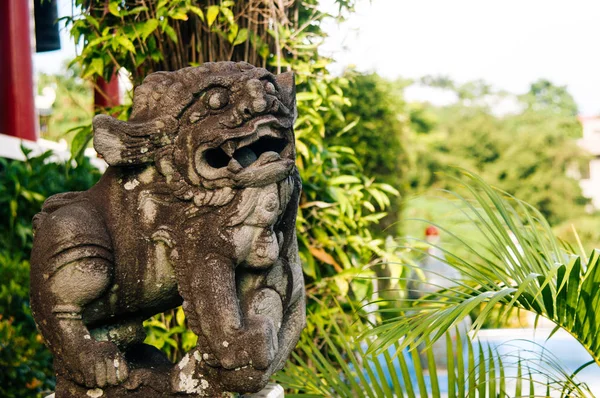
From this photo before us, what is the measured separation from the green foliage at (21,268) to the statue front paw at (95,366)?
1.49m

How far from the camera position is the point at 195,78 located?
7.77ft

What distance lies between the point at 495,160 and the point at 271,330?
20.2m

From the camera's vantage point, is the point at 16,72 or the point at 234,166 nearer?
the point at 234,166

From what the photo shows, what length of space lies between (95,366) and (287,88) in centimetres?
99

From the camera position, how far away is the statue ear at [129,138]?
2.30m

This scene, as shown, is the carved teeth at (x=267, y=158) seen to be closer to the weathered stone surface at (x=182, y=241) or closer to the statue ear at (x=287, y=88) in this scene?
the weathered stone surface at (x=182, y=241)

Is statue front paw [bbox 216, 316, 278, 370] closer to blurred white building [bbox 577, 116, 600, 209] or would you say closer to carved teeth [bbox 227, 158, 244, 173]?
carved teeth [bbox 227, 158, 244, 173]

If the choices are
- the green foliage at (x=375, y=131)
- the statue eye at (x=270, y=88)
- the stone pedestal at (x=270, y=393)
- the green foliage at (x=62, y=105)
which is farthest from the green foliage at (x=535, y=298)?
the green foliage at (x=62, y=105)

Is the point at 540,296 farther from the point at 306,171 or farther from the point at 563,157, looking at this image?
the point at 563,157

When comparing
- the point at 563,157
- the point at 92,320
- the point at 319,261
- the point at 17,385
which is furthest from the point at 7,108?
the point at 563,157

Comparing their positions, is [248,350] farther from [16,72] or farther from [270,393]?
[16,72]

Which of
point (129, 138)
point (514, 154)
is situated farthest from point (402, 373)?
point (514, 154)

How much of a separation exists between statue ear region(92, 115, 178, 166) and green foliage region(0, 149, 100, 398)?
1359 millimetres

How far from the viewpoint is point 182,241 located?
7.59 feet
